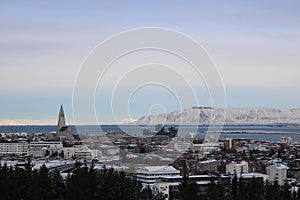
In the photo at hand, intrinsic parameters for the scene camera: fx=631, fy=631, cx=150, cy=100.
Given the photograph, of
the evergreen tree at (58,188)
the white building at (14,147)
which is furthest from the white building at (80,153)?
the evergreen tree at (58,188)

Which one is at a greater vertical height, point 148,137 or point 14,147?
point 148,137

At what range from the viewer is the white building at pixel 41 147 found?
196ft

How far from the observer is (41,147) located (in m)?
63.0

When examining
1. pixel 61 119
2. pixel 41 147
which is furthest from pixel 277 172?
pixel 61 119

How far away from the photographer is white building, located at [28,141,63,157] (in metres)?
59.6

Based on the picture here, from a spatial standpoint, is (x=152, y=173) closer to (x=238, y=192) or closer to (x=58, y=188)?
(x=58, y=188)

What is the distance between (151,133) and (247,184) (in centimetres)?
5370

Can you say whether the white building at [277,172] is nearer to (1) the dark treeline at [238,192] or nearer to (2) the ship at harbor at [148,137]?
(1) the dark treeline at [238,192]

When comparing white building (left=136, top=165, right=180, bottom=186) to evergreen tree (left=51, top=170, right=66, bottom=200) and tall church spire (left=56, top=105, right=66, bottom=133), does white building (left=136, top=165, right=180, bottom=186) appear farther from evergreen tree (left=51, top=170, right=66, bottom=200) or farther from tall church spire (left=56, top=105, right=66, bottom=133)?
tall church spire (left=56, top=105, right=66, bottom=133)

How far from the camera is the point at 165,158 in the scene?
144 feet

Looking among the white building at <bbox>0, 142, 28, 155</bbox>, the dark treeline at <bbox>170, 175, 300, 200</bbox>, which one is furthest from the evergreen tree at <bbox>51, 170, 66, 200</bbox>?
the white building at <bbox>0, 142, 28, 155</bbox>

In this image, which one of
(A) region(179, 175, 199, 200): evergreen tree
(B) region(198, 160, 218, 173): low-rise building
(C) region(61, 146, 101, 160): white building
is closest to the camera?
(A) region(179, 175, 199, 200): evergreen tree

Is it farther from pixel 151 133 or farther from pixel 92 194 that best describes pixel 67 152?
pixel 92 194

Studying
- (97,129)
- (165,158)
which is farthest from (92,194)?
(97,129)
